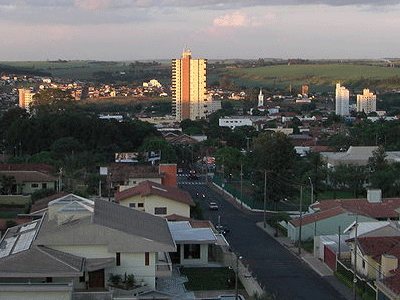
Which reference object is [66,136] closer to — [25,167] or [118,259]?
[25,167]

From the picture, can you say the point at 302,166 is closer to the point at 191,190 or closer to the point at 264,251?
the point at 191,190

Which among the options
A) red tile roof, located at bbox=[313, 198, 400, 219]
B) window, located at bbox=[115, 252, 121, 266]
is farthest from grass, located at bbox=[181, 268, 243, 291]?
red tile roof, located at bbox=[313, 198, 400, 219]

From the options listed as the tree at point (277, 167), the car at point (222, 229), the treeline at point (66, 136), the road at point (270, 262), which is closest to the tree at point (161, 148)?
the treeline at point (66, 136)

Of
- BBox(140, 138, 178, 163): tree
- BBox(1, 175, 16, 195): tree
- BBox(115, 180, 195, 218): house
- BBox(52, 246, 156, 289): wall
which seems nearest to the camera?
BBox(52, 246, 156, 289): wall

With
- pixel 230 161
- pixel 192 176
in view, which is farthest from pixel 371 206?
pixel 192 176

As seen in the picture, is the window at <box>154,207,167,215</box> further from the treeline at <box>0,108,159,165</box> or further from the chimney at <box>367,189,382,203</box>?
the treeline at <box>0,108,159,165</box>

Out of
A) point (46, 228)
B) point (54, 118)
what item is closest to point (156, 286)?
point (46, 228)
